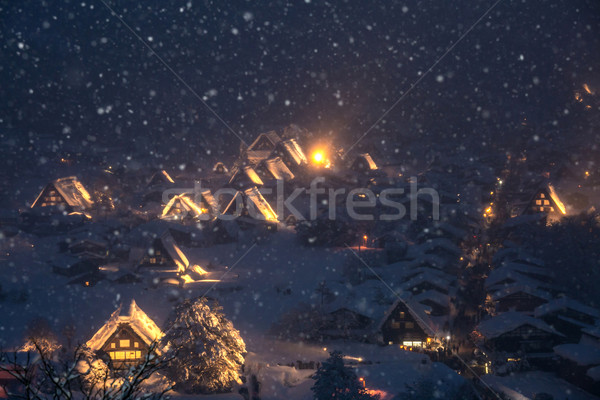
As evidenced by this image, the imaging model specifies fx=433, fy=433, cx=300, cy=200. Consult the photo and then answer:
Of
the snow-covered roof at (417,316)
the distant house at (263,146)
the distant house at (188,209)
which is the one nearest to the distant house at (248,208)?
the distant house at (188,209)

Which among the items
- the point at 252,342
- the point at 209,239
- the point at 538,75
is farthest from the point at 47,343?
the point at 538,75

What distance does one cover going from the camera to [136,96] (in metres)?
76.9

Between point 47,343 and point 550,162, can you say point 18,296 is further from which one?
point 550,162

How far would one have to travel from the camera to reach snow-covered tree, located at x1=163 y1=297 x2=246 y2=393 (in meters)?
16.5

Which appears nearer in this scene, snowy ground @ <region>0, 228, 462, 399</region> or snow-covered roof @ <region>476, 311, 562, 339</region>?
snowy ground @ <region>0, 228, 462, 399</region>

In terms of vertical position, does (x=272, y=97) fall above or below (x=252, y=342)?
above

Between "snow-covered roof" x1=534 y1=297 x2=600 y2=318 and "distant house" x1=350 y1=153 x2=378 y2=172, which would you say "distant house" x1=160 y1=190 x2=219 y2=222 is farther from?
"snow-covered roof" x1=534 y1=297 x2=600 y2=318

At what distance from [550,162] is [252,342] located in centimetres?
3897

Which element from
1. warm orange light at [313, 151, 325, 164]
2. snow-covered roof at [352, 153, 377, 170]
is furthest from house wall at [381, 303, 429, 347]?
warm orange light at [313, 151, 325, 164]

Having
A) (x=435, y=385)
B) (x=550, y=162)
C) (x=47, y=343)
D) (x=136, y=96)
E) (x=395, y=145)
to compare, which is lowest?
(x=435, y=385)

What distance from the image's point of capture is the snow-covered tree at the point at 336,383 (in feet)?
49.2

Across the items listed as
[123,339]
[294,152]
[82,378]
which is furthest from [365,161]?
[82,378]

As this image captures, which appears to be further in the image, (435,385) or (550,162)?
(550,162)

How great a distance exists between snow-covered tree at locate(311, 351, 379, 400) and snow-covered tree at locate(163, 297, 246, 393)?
365 cm
